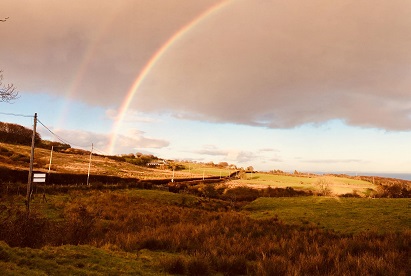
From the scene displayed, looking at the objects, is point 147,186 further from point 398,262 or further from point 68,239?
point 398,262

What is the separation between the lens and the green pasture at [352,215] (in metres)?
21.4

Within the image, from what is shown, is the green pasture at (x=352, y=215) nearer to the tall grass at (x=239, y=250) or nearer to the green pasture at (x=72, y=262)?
the tall grass at (x=239, y=250)

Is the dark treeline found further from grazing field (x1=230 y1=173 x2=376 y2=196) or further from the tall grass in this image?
the tall grass

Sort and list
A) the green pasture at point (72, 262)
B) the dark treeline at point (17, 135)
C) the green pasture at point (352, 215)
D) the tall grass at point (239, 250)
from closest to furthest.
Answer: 1. the green pasture at point (72, 262)
2. the tall grass at point (239, 250)
3. the green pasture at point (352, 215)
4. the dark treeline at point (17, 135)

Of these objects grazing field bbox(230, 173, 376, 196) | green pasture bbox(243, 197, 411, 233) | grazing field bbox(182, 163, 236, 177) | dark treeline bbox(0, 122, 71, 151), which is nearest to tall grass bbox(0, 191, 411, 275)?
green pasture bbox(243, 197, 411, 233)

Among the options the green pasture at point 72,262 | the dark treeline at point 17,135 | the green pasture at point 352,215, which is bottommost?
the green pasture at point 352,215

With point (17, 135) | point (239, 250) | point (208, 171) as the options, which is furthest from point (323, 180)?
point (17, 135)

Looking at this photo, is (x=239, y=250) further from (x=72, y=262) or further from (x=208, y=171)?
(x=208, y=171)

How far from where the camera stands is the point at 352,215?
25984mm

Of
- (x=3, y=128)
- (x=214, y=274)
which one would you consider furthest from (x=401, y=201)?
(x=3, y=128)

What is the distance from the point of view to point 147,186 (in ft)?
162

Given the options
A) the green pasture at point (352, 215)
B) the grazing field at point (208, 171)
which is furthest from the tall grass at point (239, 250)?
the grazing field at point (208, 171)

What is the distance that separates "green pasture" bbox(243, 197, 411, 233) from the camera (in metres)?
21.4

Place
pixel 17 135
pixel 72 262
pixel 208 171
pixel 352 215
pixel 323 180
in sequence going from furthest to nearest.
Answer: pixel 208 171, pixel 17 135, pixel 323 180, pixel 352 215, pixel 72 262
